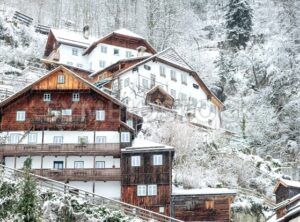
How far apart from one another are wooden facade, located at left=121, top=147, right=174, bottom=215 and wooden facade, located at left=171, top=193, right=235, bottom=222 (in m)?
1.09

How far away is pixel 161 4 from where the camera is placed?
97812mm

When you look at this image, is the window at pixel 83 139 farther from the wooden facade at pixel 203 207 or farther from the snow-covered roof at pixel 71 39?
the snow-covered roof at pixel 71 39

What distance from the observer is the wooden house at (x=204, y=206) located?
50.0m

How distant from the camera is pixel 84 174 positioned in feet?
168

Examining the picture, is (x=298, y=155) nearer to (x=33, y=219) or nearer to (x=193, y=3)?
(x=33, y=219)

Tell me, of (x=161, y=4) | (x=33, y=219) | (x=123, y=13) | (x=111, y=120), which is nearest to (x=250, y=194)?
(x=111, y=120)

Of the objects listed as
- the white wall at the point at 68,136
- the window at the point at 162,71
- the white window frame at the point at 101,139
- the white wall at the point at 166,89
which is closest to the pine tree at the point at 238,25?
→ the white wall at the point at 166,89

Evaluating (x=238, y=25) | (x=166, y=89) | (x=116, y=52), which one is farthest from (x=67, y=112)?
(x=238, y=25)

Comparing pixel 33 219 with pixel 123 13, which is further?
pixel 123 13

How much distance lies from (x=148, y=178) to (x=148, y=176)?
0.58ft

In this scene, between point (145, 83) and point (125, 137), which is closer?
point (125, 137)

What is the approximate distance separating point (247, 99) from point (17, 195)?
43.3 meters

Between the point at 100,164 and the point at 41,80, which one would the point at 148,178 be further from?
the point at 41,80

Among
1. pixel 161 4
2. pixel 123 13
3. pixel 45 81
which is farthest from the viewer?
pixel 123 13
